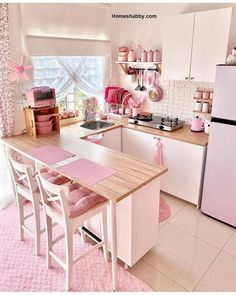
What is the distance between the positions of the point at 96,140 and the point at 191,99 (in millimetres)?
1299

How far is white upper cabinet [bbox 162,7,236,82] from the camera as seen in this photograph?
92.4 inches

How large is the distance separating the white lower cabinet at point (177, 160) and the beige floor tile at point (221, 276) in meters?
0.75

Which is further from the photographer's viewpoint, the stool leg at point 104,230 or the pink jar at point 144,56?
the pink jar at point 144,56

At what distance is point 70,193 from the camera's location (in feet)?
6.24

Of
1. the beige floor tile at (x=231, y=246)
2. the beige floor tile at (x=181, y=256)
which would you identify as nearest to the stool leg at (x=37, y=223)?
the beige floor tile at (x=181, y=256)

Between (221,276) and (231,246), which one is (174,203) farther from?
(221,276)

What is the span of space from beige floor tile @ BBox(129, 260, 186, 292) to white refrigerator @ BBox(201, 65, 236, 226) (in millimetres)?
984

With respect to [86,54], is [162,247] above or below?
below

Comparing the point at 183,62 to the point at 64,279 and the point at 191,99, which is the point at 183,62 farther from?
the point at 64,279

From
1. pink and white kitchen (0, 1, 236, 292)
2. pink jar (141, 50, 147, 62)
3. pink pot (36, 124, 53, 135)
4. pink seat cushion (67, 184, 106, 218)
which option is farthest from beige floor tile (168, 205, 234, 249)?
pink jar (141, 50, 147, 62)

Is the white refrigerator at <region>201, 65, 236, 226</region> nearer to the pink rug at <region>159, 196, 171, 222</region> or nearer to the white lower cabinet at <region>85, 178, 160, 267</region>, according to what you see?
the pink rug at <region>159, 196, 171, 222</region>

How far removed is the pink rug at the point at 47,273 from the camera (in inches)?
74.2

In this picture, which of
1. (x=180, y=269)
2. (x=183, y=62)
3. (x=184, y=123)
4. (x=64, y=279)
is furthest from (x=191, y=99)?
(x=64, y=279)

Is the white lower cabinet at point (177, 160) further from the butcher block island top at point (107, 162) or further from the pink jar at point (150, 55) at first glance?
Answer: the pink jar at point (150, 55)
